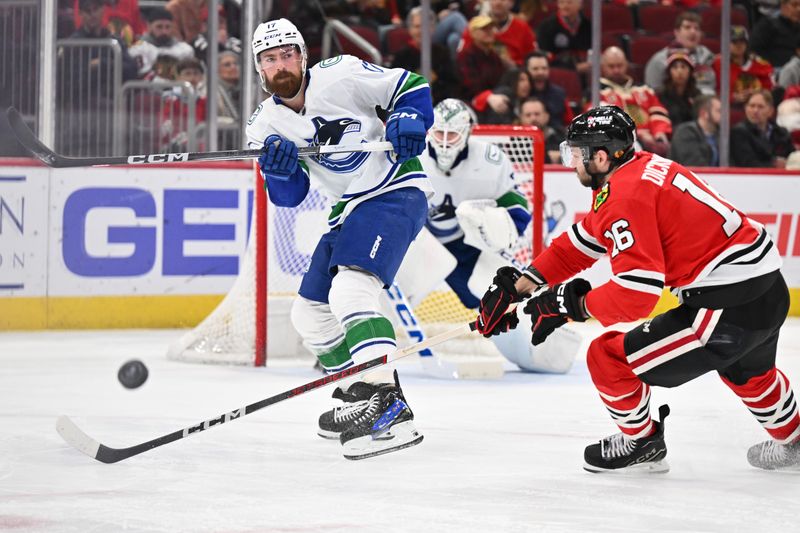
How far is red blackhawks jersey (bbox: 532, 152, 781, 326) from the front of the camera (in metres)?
2.68

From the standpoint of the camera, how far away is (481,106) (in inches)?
279

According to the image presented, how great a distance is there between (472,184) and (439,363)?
695 mm

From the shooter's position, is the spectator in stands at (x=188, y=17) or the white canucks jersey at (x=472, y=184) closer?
the white canucks jersey at (x=472, y=184)

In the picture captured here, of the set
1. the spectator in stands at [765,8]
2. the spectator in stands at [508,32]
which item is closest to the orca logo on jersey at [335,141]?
the spectator in stands at [508,32]

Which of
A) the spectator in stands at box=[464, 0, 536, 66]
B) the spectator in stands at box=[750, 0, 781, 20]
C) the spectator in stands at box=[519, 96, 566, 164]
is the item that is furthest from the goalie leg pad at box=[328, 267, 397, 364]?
the spectator in stands at box=[750, 0, 781, 20]

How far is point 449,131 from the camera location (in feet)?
16.1

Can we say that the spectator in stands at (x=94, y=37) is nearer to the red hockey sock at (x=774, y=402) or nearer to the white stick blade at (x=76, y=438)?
the white stick blade at (x=76, y=438)

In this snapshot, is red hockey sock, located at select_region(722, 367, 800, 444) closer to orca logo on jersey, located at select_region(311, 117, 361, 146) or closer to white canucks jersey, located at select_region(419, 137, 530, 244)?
orca logo on jersey, located at select_region(311, 117, 361, 146)

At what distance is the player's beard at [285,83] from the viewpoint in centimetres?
337

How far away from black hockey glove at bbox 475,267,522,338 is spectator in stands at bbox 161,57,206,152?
3.38 m

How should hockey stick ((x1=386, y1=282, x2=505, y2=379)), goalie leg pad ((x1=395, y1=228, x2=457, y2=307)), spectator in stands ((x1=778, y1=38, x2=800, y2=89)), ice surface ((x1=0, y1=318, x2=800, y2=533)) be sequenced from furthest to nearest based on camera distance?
spectator in stands ((x1=778, y1=38, x2=800, y2=89)) < goalie leg pad ((x1=395, y1=228, x2=457, y2=307)) < hockey stick ((x1=386, y1=282, x2=505, y2=379)) < ice surface ((x1=0, y1=318, x2=800, y2=533))

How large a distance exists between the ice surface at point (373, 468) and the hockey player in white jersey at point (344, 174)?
0.94 feet

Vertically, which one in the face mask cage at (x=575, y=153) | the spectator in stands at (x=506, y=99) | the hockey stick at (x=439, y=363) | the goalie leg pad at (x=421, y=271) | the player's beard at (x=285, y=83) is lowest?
the hockey stick at (x=439, y=363)

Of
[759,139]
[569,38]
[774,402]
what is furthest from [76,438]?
[569,38]
